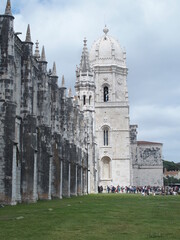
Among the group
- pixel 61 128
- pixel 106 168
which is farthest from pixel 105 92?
pixel 61 128

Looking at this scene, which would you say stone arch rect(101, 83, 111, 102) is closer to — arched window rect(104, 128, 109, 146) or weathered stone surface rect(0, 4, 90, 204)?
arched window rect(104, 128, 109, 146)

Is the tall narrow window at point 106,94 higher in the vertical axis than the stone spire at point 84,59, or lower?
lower

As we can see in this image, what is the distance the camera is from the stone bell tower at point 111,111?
79.2 metres

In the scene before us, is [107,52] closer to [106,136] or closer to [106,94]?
[106,94]

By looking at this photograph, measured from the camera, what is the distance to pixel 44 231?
40.8ft

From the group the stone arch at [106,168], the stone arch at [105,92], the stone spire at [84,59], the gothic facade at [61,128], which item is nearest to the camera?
the gothic facade at [61,128]

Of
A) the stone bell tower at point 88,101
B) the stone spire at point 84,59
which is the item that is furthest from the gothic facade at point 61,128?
the stone bell tower at point 88,101

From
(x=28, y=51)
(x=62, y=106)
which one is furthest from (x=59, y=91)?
(x=28, y=51)

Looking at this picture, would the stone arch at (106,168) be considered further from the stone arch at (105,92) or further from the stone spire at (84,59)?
the stone spire at (84,59)

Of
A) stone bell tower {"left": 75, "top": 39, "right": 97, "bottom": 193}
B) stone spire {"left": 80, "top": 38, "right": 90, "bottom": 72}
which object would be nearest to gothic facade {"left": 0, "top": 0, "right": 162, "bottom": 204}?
stone spire {"left": 80, "top": 38, "right": 90, "bottom": 72}

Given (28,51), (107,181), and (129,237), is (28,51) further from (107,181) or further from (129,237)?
(107,181)

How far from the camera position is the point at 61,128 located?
45.3m

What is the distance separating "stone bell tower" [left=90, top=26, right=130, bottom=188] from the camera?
79.2 metres

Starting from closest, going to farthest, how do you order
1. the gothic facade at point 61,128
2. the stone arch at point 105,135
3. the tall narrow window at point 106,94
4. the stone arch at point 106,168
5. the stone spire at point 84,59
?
1. the gothic facade at point 61,128
2. the stone spire at point 84,59
3. the stone arch at point 106,168
4. the stone arch at point 105,135
5. the tall narrow window at point 106,94
